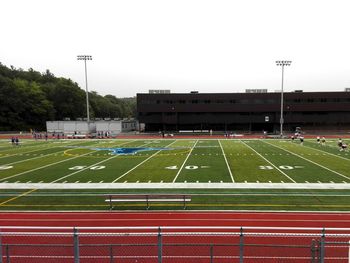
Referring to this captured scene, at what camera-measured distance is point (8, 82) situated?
94.1 m

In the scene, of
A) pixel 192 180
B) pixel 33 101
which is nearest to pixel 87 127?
pixel 33 101

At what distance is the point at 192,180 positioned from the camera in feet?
68.1

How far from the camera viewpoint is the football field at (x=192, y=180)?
15.9 metres

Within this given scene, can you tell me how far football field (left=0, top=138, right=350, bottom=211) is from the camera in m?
15.9
